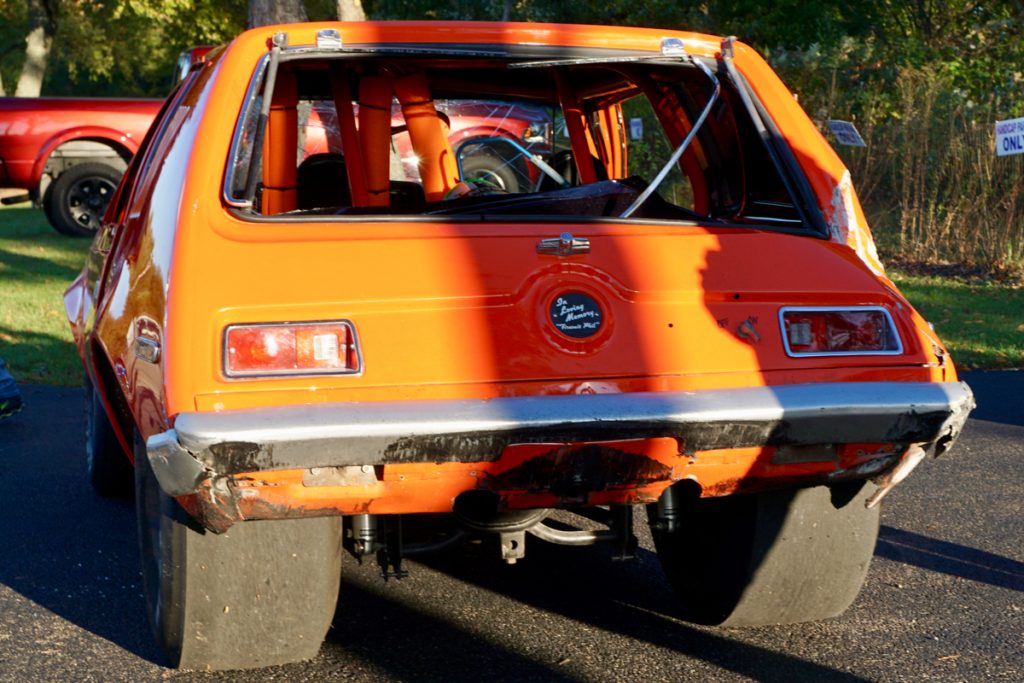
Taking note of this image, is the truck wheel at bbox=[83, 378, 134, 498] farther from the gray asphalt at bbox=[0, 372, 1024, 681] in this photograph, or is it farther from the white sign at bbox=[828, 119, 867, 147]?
the white sign at bbox=[828, 119, 867, 147]

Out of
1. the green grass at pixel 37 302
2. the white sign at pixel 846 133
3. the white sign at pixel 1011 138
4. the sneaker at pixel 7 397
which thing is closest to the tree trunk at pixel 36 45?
the green grass at pixel 37 302

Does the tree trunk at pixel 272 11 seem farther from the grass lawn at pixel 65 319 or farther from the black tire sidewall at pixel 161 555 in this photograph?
the black tire sidewall at pixel 161 555

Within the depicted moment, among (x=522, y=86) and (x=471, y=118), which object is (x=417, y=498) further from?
(x=471, y=118)

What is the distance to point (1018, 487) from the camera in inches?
233

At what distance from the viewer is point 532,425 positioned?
315 cm

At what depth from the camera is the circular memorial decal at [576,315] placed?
337cm

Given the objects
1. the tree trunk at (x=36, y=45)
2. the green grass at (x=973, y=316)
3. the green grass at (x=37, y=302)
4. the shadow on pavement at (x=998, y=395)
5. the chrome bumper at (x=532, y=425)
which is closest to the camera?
the chrome bumper at (x=532, y=425)

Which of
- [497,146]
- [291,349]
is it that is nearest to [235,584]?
[291,349]

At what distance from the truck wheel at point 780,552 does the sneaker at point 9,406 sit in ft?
Answer: 13.2

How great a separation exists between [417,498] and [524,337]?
0.46 meters

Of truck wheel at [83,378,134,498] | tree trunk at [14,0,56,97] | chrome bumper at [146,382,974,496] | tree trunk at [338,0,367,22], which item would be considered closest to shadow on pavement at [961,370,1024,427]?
chrome bumper at [146,382,974,496]

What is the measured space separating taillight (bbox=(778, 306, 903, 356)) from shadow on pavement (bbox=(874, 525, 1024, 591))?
1.48 metres

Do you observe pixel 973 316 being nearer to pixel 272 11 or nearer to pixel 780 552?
pixel 272 11

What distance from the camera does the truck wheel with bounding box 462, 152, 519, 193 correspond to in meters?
6.01
